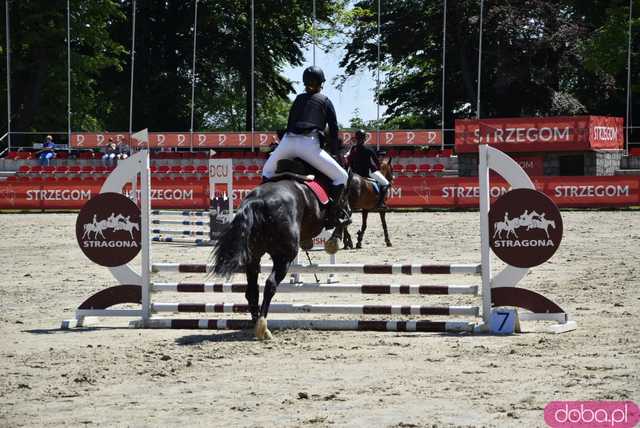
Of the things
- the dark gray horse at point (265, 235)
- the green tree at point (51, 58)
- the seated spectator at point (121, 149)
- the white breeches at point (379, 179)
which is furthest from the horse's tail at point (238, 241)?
the green tree at point (51, 58)

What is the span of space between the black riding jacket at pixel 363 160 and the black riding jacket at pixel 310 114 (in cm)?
875

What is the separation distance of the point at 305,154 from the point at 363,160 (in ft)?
29.4

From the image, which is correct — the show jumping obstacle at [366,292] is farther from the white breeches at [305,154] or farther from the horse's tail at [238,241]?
the white breeches at [305,154]

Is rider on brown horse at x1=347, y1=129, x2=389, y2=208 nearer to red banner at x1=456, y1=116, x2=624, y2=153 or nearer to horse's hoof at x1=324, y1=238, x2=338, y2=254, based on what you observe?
horse's hoof at x1=324, y1=238, x2=338, y2=254

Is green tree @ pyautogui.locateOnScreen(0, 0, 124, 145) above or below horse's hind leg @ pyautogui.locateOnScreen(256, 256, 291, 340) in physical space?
above

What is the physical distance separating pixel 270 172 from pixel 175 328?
1788 millimetres

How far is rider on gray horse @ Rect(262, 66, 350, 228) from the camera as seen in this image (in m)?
10.7

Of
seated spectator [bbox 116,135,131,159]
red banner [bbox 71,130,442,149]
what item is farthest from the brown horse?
red banner [bbox 71,130,442,149]

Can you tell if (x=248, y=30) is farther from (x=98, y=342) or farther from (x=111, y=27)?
(x=98, y=342)

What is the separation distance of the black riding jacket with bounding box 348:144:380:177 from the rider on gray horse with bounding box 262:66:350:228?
858 centimetres

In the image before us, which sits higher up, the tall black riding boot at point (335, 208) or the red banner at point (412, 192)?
the red banner at point (412, 192)

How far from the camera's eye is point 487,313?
10.3 m

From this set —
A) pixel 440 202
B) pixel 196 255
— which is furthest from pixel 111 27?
pixel 196 255

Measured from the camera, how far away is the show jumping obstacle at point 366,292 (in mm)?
10188
